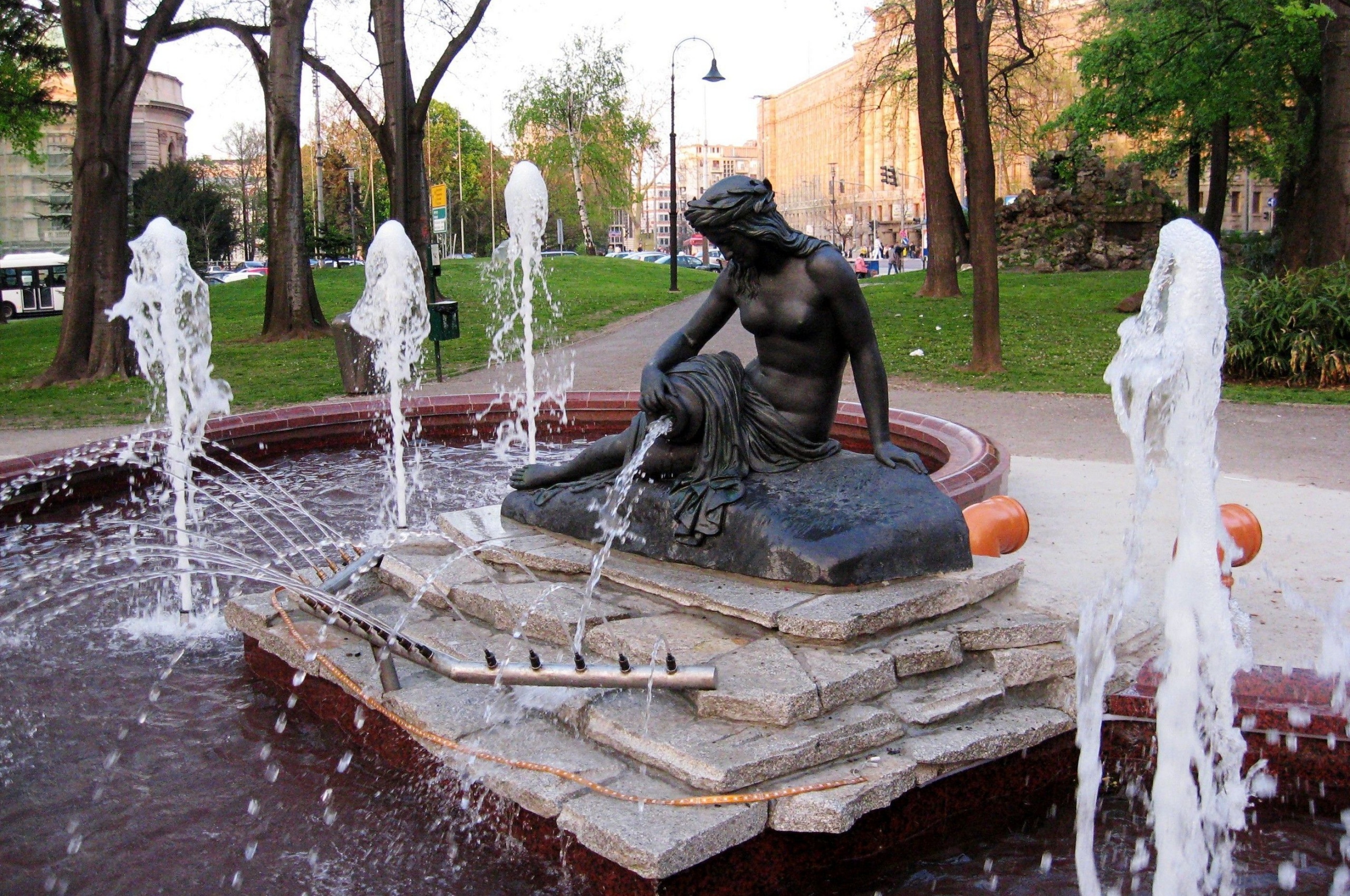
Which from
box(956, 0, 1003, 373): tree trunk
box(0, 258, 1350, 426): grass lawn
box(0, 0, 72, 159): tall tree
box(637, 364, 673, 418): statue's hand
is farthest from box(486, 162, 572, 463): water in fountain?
box(0, 0, 72, 159): tall tree

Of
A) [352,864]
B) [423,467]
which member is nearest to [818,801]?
[352,864]

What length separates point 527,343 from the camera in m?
8.22

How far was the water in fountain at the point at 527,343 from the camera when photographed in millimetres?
9234

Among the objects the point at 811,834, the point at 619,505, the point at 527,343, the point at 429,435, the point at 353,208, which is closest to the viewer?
the point at 811,834

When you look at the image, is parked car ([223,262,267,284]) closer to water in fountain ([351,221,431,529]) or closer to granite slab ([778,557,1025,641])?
water in fountain ([351,221,431,529])

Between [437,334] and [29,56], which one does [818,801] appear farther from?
[29,56]

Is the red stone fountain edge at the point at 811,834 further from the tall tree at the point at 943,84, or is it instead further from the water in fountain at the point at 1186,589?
the tall tree at the point at 943,84

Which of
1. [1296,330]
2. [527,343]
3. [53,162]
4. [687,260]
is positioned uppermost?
[53,162]

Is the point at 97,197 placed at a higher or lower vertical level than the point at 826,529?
higher

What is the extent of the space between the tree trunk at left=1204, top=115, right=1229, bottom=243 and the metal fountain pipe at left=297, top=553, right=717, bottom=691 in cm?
2294

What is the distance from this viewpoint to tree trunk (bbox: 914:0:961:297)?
1652 cm

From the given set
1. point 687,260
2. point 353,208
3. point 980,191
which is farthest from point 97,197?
point 687,260

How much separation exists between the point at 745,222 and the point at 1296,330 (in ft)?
32.5

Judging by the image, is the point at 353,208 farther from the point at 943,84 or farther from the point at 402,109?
the point at 402,109
